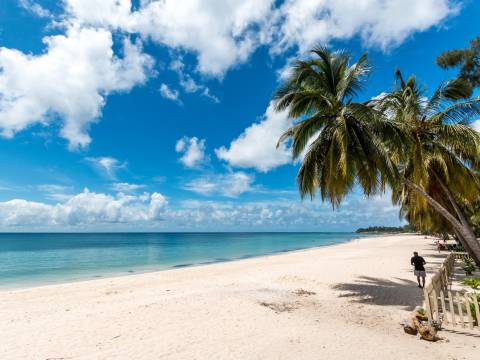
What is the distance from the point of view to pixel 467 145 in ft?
Result: 36.3

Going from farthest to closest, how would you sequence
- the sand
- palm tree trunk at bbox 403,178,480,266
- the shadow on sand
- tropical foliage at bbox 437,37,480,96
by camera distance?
tropical foliage at bbox 437,37,480,96
the shadow on sand
palm tree trunk at bbox 403,178,480,266
the sand

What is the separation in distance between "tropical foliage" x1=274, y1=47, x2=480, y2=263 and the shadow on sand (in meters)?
2.84

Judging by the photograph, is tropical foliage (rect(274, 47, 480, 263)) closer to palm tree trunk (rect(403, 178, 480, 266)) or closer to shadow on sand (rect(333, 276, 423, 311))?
palm tree trunk (rect(403, 178, 480, 266))

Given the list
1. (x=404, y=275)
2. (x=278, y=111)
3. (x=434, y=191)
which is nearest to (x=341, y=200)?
(x=278, y=111)

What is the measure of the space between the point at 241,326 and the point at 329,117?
26.3 ft

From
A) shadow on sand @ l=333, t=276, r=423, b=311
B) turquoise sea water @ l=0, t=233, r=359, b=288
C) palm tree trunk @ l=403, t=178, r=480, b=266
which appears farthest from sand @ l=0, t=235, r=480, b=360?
turquoise sea water @ l=0, t=233, r=359, b=288

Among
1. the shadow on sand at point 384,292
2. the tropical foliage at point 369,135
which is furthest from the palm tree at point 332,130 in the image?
the shadow on sand at point 384,292

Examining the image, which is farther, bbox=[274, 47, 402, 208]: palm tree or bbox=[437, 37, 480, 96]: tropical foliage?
bbox=[437, 37, 480, 96]: tropical foliage

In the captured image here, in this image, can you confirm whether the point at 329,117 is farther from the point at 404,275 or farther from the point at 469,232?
the point at 404,275

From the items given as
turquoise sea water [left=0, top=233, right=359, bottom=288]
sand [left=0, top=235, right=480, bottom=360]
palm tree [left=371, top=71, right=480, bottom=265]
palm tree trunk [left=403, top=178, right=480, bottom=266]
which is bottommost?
turquoise sea water [left=0, top=233, right=359, bottom=288]

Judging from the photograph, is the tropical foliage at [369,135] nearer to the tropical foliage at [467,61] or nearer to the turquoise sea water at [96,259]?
the tropical foliage at [467,61]

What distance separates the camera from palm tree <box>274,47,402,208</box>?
1065 centimetres

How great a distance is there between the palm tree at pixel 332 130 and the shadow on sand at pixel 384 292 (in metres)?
3.79

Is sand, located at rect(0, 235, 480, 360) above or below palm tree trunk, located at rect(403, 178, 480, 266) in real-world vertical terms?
below
